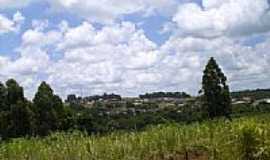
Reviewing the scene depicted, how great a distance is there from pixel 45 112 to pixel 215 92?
10706 mm

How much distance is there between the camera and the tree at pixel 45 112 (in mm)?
36219

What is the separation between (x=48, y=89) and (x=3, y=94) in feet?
9.31

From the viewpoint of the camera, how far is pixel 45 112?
120 ft

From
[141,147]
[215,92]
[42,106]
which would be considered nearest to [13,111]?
[42,106]

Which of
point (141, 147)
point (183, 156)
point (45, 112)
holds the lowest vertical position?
point (183, 156)

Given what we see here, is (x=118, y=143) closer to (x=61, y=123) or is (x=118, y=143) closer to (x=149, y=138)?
(x=149, y=138)

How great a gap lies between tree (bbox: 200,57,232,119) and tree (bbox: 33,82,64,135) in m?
9.42

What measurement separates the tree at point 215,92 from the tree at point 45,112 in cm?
942

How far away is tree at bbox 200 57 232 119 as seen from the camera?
34.7 meters

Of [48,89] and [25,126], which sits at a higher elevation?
[48,89]

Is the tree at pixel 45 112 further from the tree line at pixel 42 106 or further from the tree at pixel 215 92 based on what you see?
the tree at pixel 215 92

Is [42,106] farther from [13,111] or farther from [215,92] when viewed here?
[215,92]

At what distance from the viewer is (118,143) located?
16.0 metres

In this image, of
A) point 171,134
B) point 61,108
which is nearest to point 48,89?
point 61,108
